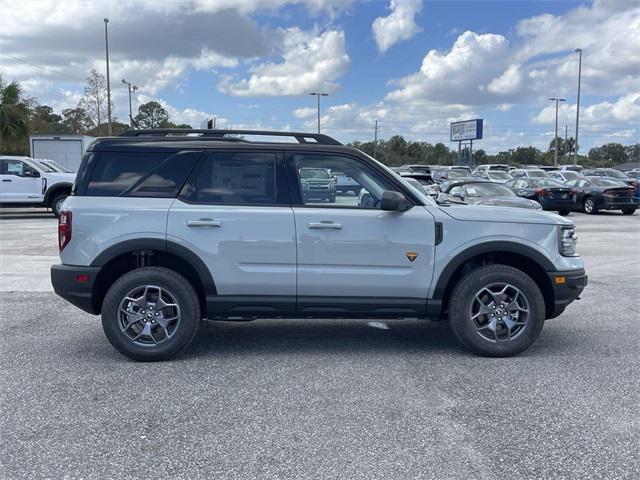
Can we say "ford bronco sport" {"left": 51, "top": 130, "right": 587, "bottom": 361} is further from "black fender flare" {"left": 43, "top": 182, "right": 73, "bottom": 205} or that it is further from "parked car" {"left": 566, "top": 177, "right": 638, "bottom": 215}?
"parked car" {"left": 566, "top": 177, "right": 638, "bottom": 215}

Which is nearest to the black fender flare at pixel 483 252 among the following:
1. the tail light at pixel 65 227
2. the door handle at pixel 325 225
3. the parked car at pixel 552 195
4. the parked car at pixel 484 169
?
the door handle at pixel 325 225

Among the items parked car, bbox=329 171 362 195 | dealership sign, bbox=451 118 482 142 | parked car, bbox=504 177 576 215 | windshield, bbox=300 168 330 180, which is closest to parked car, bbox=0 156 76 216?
windshield, bbox=300 168 330 180

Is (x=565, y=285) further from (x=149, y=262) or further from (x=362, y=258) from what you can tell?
(x=149, y=262)

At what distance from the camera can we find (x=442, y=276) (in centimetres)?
524

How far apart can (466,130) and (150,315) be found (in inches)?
Result: 2231

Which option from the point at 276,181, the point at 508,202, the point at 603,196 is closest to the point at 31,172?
the point at 508,202

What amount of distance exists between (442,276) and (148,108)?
5897 centimetres

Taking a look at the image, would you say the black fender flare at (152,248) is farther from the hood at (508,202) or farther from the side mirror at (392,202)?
the hood at (508,202)

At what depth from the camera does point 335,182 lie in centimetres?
536

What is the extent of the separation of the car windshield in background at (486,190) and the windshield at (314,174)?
11231 millimetres

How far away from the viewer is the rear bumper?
5164 mm

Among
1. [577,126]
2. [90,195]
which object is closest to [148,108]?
[577,126]

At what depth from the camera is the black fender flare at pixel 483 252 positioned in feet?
17.2

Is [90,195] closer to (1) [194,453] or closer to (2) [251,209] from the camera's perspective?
(2) [251,209]
